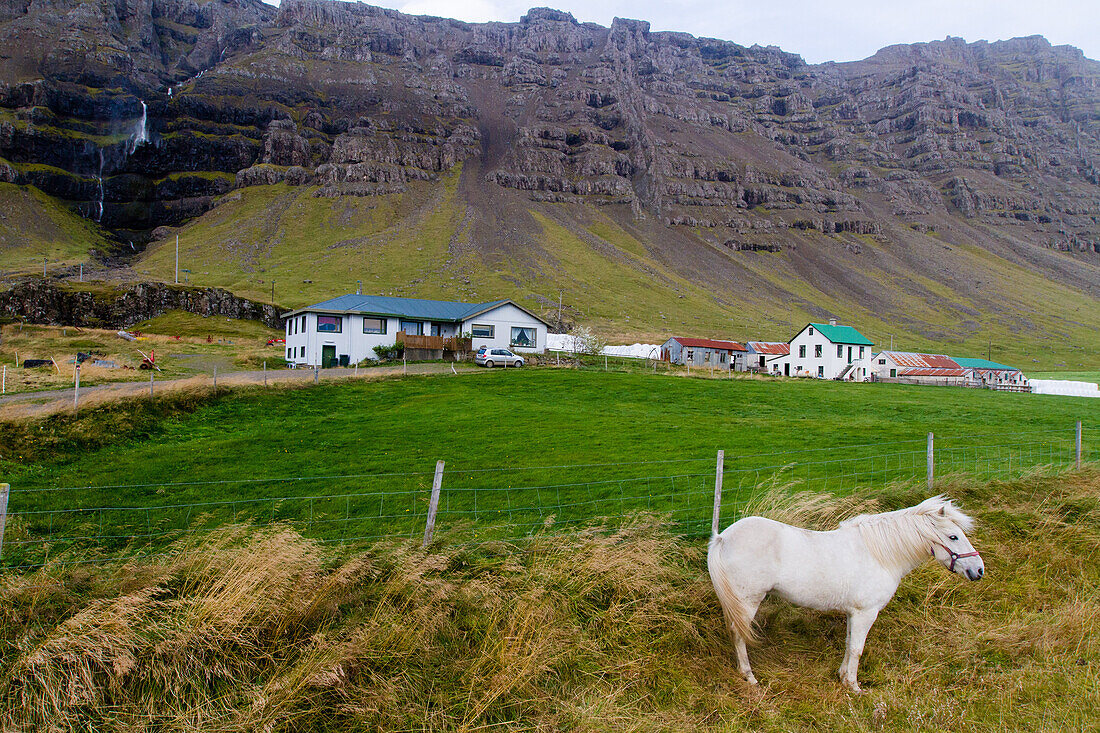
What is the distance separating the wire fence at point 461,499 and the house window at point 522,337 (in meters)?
40.4

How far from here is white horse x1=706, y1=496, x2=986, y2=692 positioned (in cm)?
578

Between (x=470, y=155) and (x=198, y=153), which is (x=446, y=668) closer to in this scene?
(x=470, y=155)

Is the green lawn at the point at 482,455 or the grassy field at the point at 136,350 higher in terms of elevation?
the grassy field at the point at 136,350

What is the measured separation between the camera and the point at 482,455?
16422 millimetres

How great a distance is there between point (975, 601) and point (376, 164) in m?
181

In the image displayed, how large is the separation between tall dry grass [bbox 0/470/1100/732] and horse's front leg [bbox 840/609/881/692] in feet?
0.55

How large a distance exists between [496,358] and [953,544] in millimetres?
41177

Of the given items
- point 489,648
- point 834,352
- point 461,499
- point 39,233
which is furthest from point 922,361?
point 39,233

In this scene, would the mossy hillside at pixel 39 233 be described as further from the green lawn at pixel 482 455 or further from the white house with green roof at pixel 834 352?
the white house with green roof at pixel 834 352

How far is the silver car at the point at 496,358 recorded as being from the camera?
46.2 meters

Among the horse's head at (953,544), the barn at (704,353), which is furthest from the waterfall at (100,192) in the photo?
the horse's head at (953,544)

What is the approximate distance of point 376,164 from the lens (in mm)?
168375

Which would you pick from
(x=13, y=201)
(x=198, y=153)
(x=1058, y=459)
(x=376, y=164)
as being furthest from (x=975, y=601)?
(x=198, y=153)

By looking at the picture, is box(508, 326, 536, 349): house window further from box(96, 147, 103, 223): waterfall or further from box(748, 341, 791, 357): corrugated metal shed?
box(96, 147, 103, 223): waterfall
